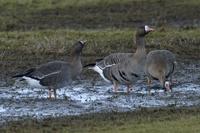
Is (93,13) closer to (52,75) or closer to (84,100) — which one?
(52,75)

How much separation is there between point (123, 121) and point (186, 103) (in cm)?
271

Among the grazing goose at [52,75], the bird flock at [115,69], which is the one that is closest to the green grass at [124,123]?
the grazing goose at [52,75]

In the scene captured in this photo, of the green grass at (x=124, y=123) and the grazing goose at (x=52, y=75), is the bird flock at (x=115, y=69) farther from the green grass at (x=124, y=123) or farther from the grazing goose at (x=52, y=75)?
the green grass at (x=124, y=123)

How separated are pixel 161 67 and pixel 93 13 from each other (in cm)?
1601

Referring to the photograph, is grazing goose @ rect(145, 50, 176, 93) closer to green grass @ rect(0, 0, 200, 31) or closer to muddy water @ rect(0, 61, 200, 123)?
muddy water @ rect(0, 61, 200, 123)

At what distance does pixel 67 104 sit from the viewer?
53.3 feet

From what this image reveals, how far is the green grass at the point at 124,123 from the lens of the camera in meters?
13.2

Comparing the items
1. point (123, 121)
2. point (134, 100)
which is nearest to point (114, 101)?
point (134, 100)

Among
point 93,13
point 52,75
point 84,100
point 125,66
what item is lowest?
point 84,100

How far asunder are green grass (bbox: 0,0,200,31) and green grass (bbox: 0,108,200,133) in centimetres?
1490

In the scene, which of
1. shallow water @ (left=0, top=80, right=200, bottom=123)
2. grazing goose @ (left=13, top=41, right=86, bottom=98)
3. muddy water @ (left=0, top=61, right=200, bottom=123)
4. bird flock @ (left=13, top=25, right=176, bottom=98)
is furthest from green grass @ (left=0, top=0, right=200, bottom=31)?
grazing goose @ (left=13, top=41, right=86, bottom=98)

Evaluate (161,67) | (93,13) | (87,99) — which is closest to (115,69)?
(161,67)

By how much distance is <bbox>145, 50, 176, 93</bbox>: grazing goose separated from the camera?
707 inches

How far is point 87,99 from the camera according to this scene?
671 inches
